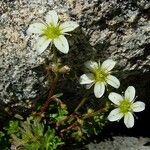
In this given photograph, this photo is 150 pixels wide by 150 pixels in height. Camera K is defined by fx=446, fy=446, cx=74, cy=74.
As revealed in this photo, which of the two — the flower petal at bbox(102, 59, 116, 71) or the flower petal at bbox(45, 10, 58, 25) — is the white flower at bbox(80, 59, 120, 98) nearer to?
the flower petal at bbox(102, 59, 116, 71)

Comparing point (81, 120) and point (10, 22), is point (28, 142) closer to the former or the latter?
point (81, 120)

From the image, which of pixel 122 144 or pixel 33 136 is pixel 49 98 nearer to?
pixel 33 136

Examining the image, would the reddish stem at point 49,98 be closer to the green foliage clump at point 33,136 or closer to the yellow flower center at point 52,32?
the green foliage clump at point 33,136

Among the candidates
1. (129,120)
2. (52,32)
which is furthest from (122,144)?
(52,32)

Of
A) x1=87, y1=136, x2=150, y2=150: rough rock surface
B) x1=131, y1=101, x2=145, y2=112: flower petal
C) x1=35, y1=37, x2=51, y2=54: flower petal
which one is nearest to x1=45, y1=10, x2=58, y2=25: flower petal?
x1=35, y1=37, x2=51, y2=54: flower petal

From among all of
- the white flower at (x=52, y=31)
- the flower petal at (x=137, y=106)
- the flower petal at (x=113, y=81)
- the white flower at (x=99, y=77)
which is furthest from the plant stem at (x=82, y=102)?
the white flower at (x=52, y=31)

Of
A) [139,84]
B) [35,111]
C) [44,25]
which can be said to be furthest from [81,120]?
[44,25]

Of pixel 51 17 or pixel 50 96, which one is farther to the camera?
pixel 50 96
